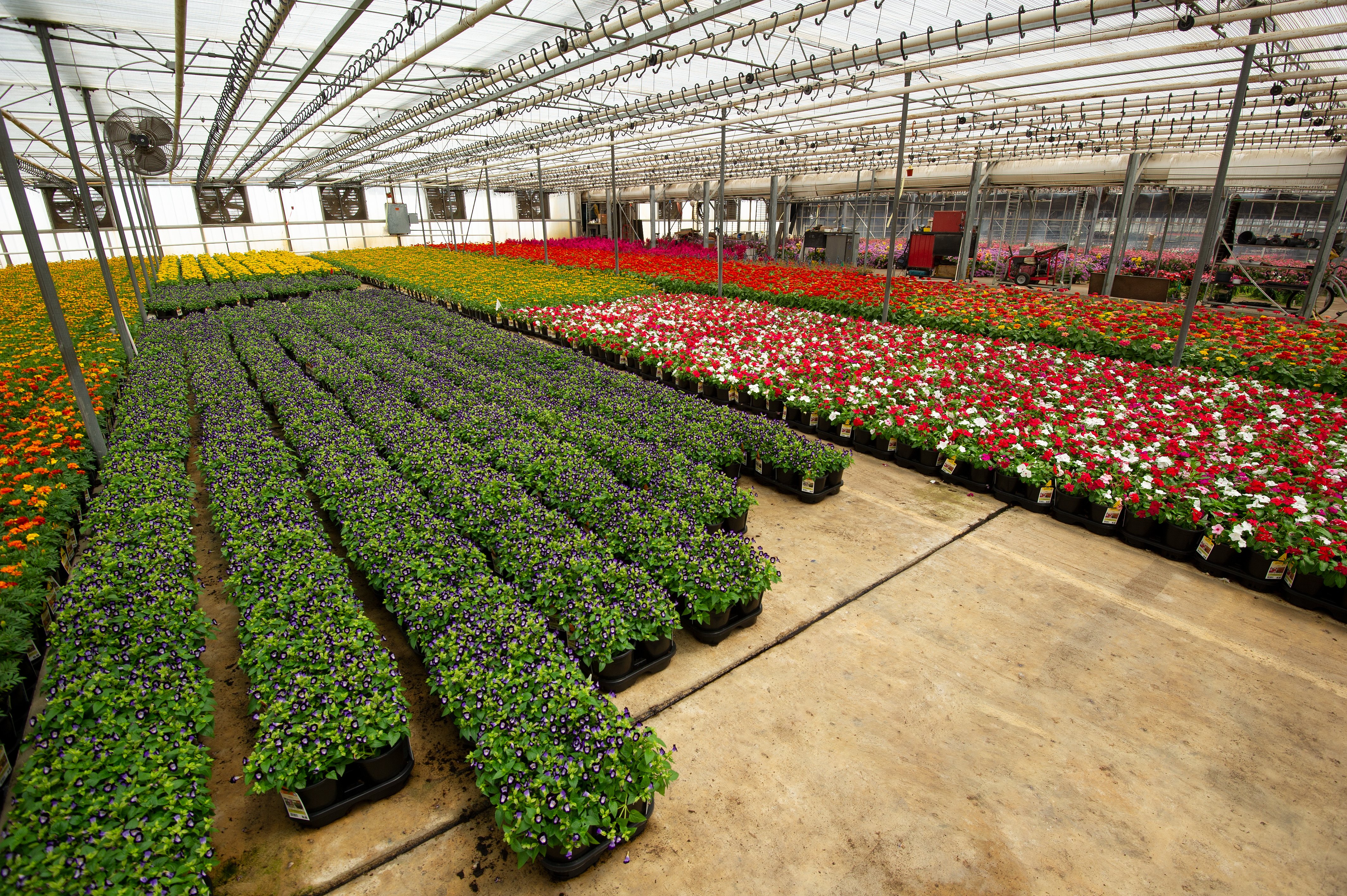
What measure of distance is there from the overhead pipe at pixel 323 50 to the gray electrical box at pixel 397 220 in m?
14.3

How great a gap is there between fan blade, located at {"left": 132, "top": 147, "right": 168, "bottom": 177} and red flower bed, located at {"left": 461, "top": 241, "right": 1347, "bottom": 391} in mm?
12445

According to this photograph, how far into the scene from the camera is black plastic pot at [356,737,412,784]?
3.11 meters

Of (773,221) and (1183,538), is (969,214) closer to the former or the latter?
(773,221)

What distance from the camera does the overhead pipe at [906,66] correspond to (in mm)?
5598

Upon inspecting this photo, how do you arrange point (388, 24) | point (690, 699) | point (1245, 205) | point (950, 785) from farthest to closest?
point (1245, 205)
point (388, 24)
point (690, 699)
point (950, 785)

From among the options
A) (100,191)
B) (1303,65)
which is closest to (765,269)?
(1303,65)

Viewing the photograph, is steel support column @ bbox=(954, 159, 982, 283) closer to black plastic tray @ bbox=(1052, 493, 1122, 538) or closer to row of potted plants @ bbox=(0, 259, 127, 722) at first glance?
black plastic tray @ bbox=(1052, 493, 1122, 538)

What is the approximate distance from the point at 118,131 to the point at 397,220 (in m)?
19.1

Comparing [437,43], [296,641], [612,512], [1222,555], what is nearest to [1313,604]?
[1222,555]

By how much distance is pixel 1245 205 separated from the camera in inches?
1123

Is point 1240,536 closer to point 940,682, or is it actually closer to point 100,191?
point 940,682

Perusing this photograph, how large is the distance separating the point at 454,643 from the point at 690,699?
4.96ft

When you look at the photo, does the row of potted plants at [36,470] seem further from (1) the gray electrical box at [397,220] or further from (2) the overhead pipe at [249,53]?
(1) the gray electrical box at [397,220]

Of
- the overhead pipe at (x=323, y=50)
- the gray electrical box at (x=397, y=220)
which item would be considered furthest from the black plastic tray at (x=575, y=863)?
the gray electrical box at (x=397, y=220)
